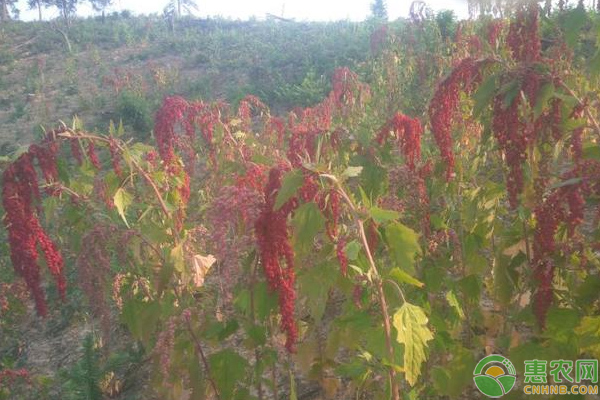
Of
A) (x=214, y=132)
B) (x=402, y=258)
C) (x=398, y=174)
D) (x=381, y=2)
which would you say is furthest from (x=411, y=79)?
(x=381, y=2)

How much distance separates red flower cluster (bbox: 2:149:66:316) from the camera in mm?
2020

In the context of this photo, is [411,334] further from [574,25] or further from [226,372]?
[574,25]

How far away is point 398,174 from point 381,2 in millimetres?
47160

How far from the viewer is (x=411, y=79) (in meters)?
8.20

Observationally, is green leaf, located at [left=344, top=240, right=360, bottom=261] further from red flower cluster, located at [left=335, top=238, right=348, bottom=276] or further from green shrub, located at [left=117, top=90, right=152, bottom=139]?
green shrub, located at [left=117, top=90, right=152, bottom=139]

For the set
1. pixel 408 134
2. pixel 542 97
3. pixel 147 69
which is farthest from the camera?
pixel 147 69

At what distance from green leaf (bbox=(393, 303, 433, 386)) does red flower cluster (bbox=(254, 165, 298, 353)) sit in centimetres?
47

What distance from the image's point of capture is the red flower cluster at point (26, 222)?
2020 millimetres

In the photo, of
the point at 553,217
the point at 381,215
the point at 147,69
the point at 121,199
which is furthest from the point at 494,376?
the point at 147,69

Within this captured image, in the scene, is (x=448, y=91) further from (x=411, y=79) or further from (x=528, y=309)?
(x=411, y=79)

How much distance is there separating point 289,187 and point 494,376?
146cm

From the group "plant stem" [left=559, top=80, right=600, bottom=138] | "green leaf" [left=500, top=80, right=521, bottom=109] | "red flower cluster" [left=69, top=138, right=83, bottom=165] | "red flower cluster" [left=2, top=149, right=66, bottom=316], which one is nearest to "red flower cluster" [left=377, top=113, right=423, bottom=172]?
"green leaf" [left=500, top=80, right=521, bottom=109]

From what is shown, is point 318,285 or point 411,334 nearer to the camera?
point 411,334

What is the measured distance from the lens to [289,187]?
165 cm
